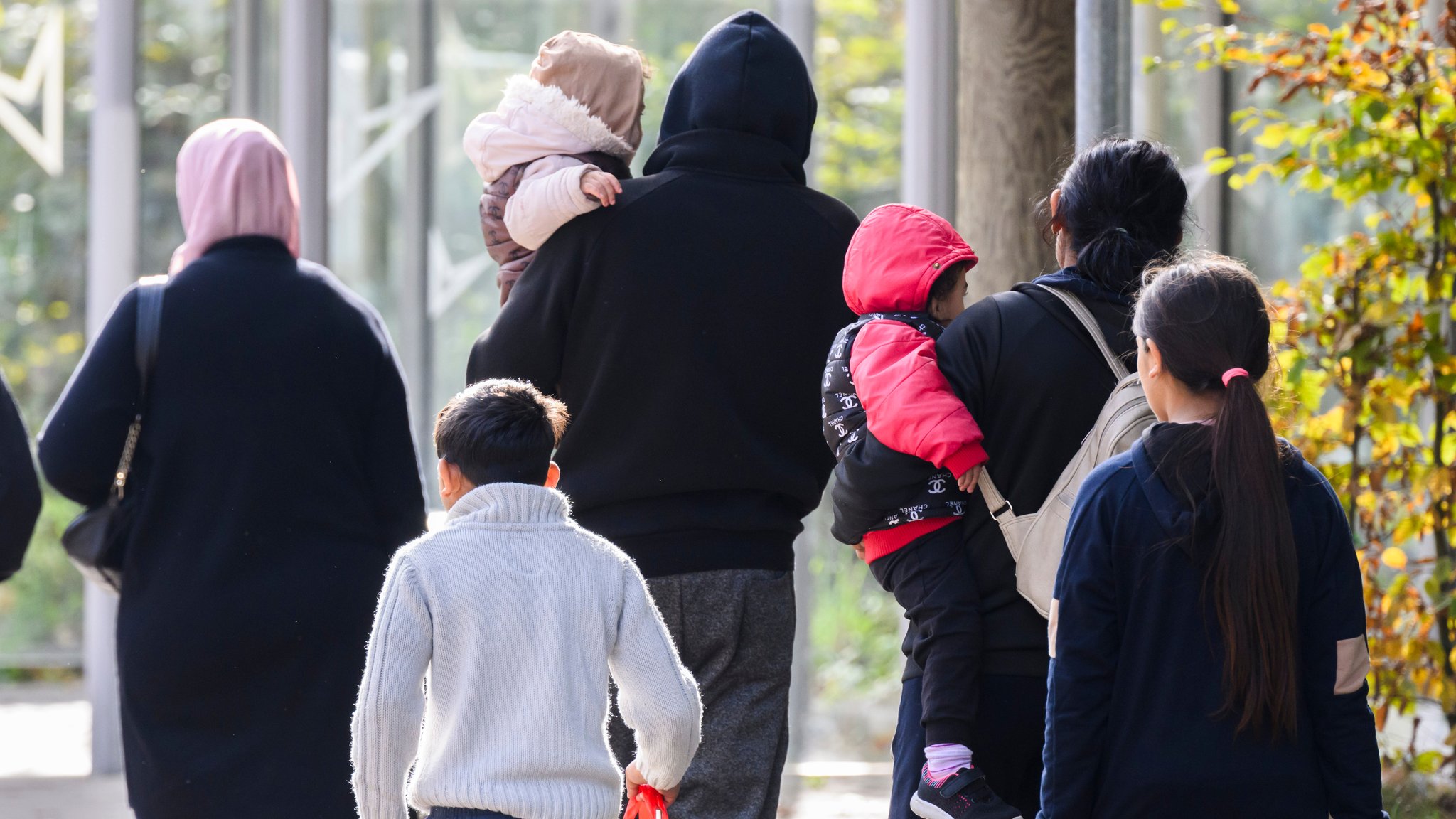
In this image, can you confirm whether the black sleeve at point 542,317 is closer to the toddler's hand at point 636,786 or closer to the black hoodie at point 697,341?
the black hoodie at point 697,341

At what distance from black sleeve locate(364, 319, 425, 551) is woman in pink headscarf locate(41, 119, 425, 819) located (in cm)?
6

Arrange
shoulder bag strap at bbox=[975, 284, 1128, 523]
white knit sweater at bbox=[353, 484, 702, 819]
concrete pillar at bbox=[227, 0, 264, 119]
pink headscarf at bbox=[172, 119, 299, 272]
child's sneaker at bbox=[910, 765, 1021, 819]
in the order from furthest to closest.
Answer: concrete pillar at bbox=[227, 0, 264, 119], pink headscarf at bbox=[172, 119, 299, 272], shoulder bag strap at bbox=[975, 284, 1128, 523], child's sneaker at bbox=[910, 765, 1021, 819], white knit sweater at bbox=[353, 484, 702, 819]

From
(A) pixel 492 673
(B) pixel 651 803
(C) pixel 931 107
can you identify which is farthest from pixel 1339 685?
(C) pixel 931 107

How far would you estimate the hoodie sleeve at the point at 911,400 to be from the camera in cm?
243

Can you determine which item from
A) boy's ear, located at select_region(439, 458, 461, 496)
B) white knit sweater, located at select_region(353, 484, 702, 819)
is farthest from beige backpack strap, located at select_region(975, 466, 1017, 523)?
boy's ear, located at select_region(439, 458, 461, 496)

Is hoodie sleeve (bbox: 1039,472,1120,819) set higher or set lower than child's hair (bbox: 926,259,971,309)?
lower

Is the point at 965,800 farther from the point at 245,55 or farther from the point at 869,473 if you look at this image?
the point at 245,55

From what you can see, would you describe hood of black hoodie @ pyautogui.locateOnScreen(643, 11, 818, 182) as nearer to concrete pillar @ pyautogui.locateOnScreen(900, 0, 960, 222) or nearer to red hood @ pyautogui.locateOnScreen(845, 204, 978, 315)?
red hood @ pyautogui.locateOnScreen(845, 204, 978, 315)

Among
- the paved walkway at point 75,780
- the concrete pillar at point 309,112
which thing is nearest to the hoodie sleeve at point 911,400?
the paved walkway at point 75,780

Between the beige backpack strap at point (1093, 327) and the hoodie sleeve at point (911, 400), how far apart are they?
0.22 metres

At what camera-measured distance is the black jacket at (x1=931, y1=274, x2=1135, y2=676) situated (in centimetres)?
251

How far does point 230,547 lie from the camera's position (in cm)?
315

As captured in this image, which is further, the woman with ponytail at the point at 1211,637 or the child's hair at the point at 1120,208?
the child's hair at the point at 1120,208

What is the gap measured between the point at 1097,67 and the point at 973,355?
1187 millimetres
